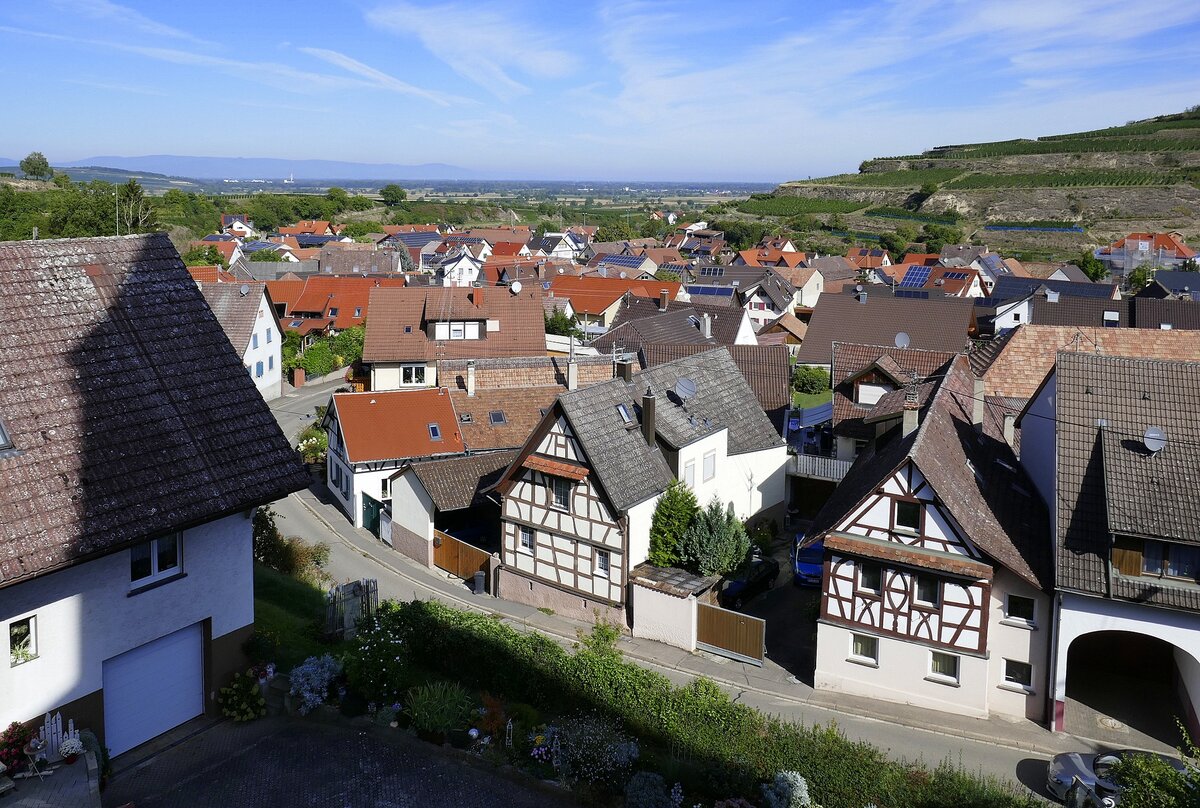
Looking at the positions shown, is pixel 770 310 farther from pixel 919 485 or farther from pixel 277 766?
pixel 277 766

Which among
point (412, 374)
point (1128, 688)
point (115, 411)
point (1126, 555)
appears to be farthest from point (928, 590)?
point (412, 374)

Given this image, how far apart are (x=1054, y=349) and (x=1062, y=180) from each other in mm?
137754

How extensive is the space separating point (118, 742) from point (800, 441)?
29531 millimetres

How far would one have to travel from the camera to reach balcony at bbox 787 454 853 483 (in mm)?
34344

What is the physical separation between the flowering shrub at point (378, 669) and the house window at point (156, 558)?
12.0 ft

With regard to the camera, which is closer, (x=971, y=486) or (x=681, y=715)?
(x=681, y=715)

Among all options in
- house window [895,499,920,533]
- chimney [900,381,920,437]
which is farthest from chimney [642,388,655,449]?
house window [895,499,920,533]

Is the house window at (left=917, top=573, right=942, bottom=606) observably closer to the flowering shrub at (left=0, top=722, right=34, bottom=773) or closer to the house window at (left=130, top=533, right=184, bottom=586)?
the house window at (left=130, top=533, right=184, bottom=586)

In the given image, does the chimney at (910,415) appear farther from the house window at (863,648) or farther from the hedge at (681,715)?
the hedge at (681,715)

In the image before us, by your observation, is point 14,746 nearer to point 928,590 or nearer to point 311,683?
point 311,683

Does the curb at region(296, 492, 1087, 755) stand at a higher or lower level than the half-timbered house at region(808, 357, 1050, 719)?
lower

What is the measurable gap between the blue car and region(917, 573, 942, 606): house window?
6715mm

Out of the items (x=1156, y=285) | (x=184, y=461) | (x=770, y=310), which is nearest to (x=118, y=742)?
(x=184, y=461)

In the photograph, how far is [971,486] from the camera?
71.9 feet
